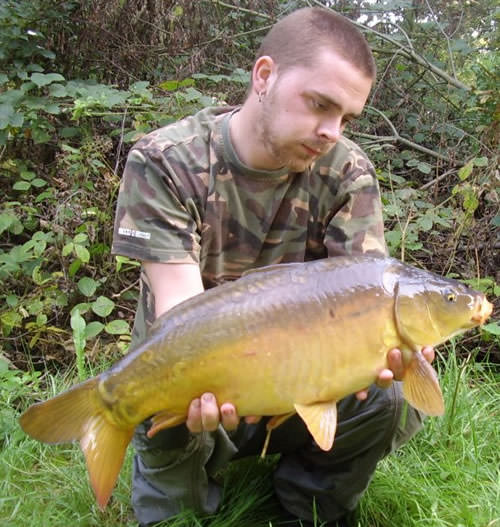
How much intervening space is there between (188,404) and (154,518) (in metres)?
0.52

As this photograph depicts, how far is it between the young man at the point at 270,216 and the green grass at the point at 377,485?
0.29ft

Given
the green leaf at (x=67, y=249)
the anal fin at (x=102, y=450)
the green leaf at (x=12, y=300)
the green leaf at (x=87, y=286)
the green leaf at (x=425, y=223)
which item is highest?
the anal fin at (x=102, y=450)

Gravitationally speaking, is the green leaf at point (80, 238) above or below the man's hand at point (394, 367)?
below

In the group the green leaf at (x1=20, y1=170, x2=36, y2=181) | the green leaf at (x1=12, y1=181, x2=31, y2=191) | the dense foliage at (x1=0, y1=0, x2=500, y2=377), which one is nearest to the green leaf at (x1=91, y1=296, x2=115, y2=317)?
the dense foliage at (x1=0, y1=0, x2=500, y2=377)

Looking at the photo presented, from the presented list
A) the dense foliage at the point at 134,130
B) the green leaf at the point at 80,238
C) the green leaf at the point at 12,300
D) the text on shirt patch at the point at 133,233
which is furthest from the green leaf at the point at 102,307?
the text on shirt patch at the point at 133,233

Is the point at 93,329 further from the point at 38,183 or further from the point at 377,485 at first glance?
the point at 377,485

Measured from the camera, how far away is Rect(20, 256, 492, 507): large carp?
1.24m

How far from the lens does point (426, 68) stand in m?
3.62

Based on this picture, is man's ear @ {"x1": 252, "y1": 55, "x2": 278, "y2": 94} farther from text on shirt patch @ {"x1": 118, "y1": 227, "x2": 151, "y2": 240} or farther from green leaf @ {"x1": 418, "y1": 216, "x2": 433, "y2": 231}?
green leaf @ {"x1": 418, "y1": 216, "x2": 433, "y2": 231}

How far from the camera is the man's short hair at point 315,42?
5.12 ft

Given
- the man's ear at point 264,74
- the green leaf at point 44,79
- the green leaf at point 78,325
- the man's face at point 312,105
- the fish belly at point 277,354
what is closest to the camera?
the fish belly at point 277,354

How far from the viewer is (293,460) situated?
1.75 m

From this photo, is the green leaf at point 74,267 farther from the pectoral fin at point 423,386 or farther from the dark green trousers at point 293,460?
the pectoral fin at point 423,386

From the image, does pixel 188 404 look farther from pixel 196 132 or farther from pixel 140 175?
pixel 196 132
